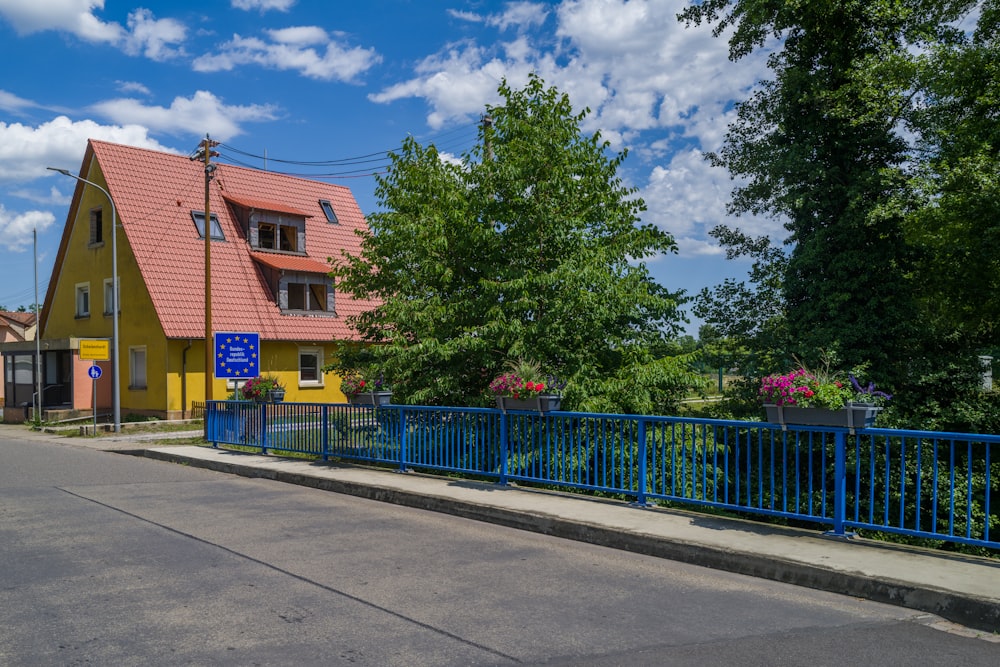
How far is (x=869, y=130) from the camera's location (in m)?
18.9

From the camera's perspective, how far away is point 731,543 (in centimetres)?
728

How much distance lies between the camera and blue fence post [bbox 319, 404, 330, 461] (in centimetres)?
1424

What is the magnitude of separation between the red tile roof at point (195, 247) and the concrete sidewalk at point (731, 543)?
18.1 metres

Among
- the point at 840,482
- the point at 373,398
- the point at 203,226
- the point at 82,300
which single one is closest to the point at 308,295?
the point at 203,226

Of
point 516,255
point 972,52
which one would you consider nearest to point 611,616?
point 516,255

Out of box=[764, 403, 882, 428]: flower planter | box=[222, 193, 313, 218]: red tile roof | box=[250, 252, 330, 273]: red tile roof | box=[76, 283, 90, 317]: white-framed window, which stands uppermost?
box=[222, 193, 313, 218]: red tile roof

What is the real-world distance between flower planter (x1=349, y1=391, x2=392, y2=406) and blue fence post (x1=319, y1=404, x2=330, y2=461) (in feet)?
1.77

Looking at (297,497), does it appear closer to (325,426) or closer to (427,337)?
(325,426)

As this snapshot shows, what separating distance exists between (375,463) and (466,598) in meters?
8.14

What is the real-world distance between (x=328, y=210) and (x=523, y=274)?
84.5 feet

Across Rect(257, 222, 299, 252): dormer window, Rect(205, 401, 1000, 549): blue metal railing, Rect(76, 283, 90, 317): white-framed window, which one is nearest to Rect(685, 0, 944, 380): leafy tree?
Rect(205, 401, 1000, 549): blue metal railing

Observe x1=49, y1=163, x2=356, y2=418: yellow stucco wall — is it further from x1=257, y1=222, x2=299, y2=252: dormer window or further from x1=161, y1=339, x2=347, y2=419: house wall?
x1=257, y1=222, x2=299, y2=252: dormer window

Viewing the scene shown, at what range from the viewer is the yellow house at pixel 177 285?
95.6ft

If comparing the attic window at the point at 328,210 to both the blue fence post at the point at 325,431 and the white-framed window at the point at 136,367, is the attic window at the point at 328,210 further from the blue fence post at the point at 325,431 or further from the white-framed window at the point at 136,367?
the blue fence post at the point at 325,431
